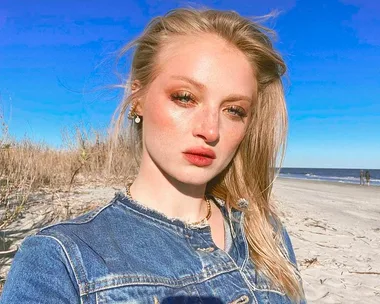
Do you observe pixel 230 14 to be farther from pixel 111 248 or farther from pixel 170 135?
pixel 111 248

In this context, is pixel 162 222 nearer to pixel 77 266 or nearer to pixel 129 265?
pixel 129 265

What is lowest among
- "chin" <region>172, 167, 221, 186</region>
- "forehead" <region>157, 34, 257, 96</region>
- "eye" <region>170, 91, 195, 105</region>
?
"chin" <region>172, 167, 221, 186</region>

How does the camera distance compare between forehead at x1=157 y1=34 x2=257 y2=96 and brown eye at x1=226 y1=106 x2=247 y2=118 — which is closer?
forehead at x1=157 y1=34 x2=257 y2=96

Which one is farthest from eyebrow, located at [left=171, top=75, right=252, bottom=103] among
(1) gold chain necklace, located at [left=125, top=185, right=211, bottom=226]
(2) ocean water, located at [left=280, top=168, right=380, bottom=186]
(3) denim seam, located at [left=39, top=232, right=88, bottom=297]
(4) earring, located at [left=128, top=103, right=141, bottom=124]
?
(2) ocean water, located at [left=280, top=168, right=380, bottom=186]

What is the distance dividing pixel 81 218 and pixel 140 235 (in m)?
0.20

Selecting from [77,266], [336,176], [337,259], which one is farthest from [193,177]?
[336,176]

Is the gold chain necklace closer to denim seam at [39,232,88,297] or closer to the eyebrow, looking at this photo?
denim seam at [39,232,88,297]

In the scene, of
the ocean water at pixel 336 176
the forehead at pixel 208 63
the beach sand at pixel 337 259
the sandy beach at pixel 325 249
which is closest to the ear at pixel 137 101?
the forehead at pixel 208 63

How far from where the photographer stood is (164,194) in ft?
4.66

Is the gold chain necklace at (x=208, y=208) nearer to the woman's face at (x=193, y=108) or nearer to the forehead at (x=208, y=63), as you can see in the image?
the woman's face at (x=193, y=108)

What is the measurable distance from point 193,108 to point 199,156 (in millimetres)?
196

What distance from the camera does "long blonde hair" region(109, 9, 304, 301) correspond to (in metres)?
1.54

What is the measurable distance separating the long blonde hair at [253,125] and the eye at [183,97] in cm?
18

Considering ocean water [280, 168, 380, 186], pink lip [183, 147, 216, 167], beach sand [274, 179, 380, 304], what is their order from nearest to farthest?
pink lip [183, 147, 216, 167] → beach sand [274, 179, 380, 304] → ocean water [280, 168, 380, 186]
